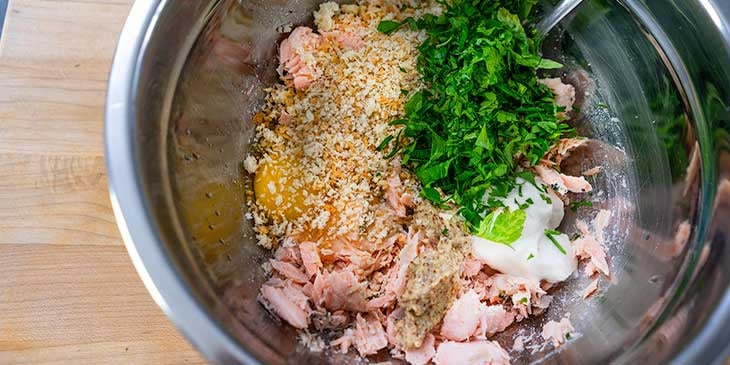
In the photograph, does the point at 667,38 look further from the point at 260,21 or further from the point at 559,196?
the point at 260,21

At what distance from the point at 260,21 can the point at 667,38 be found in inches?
40.6

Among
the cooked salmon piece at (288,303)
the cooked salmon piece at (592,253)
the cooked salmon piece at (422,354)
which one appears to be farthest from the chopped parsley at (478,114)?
the cooked salmon piece at (288,303)

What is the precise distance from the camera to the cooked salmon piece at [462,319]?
1.49 m

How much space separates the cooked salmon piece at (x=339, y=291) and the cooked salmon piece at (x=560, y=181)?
57 centimetres

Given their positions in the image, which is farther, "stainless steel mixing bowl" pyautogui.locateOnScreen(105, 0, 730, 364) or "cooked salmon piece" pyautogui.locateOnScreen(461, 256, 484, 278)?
"cooked salmon piece" pyautogui.locateOnScreen(461, 256, 484, 278)

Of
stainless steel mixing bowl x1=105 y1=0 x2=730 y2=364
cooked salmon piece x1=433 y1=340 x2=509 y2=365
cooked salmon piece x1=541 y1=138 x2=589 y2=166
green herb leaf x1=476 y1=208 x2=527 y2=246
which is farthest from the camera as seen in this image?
cooked salmon piece x1=541 y1=138 x2=589 y2=166

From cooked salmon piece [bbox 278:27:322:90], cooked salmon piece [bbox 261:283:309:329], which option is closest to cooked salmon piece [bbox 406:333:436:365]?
cooked salmon piece [bbox 261:283:309:329]

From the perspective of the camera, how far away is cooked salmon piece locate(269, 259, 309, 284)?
1.53 m

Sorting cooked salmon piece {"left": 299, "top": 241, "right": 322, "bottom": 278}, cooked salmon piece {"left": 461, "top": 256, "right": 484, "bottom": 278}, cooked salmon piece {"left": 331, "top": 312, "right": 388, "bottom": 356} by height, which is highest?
cooked salmon piece {"left": 461, "top": 256, "right": 484, "bottom": 278}

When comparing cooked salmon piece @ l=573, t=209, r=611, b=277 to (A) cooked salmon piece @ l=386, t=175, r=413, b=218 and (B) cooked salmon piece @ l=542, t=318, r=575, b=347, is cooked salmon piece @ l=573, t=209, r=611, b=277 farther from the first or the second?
(A) cooked salmon piece @ l=386, t=175, r=413, b=218

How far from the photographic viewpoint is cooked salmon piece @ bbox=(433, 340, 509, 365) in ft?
4.73

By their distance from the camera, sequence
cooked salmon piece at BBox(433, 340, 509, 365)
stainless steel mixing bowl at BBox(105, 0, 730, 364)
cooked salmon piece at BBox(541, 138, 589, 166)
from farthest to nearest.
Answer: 1. cooked salmon piece at BBox(541, 138, 589, 166)
2. cooked salmon piece at BBox(433, 340, 509, 365)
3. stainless steel mixing bowl at BBox(105, 0, 730, 364)

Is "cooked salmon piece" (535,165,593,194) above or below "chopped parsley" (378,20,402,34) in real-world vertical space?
below

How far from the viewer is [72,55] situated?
1.63 meters
